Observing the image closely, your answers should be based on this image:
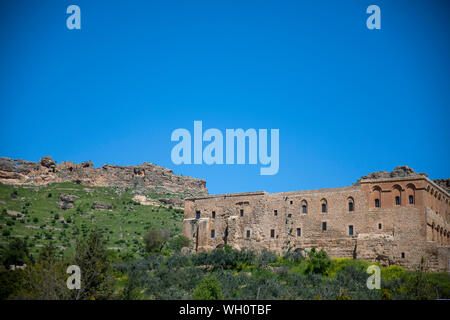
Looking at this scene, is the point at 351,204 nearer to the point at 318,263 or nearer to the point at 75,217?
the point at 318,263

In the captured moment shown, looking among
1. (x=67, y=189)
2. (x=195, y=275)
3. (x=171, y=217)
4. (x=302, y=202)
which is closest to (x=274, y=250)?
(x=302, y=202)

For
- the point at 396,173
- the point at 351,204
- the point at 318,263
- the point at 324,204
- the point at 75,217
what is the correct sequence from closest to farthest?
1. the point at 318,263
2. the point at 351,204
3. the point at 324,204
4. the point at 396,173
5. the point at 75,217

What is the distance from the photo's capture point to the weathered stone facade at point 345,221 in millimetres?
41594

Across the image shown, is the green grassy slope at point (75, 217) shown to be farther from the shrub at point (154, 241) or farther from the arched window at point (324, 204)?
the arched window at point (324, 204)

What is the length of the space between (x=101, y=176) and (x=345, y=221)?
210ft

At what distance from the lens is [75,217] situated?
7869cm

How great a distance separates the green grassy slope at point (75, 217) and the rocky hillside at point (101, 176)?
101 inches

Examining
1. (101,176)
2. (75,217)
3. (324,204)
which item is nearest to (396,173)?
(324,204)

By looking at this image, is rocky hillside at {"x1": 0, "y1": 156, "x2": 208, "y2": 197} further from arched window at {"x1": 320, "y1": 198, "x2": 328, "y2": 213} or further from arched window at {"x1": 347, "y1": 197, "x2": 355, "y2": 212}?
arched window at {"x1": 347, "y1": 197, "x2": 355, "y2": 212}

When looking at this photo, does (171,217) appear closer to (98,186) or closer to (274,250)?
(98,186)

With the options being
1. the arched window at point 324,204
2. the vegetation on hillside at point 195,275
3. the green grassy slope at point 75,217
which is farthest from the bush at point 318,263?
the green grassy slope at point 75,217

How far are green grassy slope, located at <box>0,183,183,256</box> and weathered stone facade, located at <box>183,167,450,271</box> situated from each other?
63.2 feet

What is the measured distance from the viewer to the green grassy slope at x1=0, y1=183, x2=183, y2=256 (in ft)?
221

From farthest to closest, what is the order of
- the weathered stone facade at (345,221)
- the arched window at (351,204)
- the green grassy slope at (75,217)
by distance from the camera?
the green grassy slope at (75,217) → the arched window at (351,204) → the weathered stone facade at (345,221)
